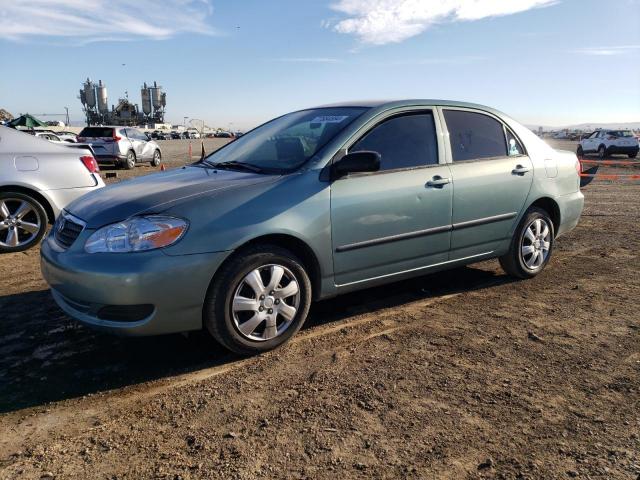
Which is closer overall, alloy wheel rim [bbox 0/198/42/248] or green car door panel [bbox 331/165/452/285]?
green car door panel [bbox 331/165/452/285]

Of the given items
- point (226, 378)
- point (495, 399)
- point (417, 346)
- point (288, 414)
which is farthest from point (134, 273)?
point (495, 399)

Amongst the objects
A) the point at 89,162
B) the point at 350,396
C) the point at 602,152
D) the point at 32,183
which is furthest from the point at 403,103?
the point at 602,152

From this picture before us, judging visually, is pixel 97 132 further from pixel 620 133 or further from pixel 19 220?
pixel 620 133

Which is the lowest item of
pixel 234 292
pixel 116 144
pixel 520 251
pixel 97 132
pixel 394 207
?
pixel 520 251

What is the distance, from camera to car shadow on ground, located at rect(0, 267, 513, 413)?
309 centimetres

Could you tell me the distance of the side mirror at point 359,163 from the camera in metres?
3.61

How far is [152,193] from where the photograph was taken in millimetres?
3516

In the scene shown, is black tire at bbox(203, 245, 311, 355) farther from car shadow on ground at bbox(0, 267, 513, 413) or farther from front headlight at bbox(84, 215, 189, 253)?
front headlight at bbox(84, 215, 189, 253)

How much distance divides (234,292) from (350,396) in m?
0.96

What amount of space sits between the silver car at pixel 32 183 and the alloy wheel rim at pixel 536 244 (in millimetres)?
4889

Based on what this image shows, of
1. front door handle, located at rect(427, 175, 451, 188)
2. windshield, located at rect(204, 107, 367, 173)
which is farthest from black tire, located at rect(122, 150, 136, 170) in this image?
front door handle, located at rect(427, 175, 451, 188)

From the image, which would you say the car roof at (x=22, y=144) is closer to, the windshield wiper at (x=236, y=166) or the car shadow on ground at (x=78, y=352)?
the car shadow on ground at (x=78, y=352)

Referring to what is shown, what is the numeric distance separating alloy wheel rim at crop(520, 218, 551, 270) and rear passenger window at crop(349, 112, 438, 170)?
4.65ft

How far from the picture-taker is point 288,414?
2.77 metres
